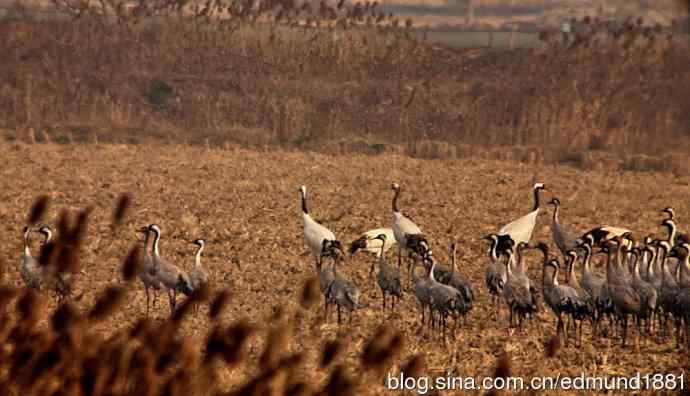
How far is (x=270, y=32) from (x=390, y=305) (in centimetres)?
1924

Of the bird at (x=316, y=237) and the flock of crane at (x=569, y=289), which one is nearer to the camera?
the flock of crane at (x=569, y=289)

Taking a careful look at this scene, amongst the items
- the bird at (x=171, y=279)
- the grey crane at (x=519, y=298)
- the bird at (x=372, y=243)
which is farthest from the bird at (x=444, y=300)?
the bird at (x=372, y=243)

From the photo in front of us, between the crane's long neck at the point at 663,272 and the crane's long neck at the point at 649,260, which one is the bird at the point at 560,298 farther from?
the crane's long neck at the point at 649,260

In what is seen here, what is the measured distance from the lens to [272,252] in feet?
48.4

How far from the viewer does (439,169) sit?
74.6ft

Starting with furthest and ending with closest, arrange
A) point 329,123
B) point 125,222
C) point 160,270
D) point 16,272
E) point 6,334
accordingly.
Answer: point 329,123, point 125,222, point 16,272, point 160,270, point 6,334

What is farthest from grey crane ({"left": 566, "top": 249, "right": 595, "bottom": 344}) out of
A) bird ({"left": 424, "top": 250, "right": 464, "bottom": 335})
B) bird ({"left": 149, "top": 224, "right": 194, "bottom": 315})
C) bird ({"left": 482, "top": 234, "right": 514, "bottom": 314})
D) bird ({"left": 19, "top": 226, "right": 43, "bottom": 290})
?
bird ({"left": 19, "top": 226, "right": 43, "bottom": 290})

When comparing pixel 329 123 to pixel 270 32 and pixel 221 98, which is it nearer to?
pixel 221 98

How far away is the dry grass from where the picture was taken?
3410mm

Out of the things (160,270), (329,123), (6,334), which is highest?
(6,334)

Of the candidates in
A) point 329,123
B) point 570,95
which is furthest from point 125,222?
point 570,95

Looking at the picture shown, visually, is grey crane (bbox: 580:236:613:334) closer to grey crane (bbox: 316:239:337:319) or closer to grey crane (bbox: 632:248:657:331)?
grey crane (bbox: 632:248:657:331)

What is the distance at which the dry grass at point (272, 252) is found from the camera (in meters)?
3.41

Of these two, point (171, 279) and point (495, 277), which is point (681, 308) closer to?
point (495, 277)
